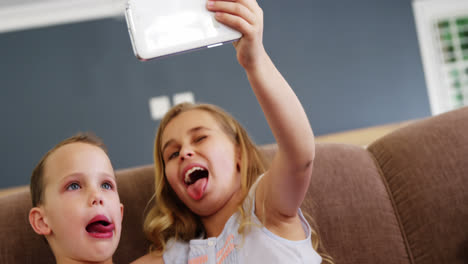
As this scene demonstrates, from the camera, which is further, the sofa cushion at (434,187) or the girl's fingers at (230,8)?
the sofa cushion at (434,187)

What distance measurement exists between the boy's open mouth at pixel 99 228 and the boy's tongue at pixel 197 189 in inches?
8.0

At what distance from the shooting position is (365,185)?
1208 mm

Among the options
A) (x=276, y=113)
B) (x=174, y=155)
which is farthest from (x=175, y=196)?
(x=276, y=113)

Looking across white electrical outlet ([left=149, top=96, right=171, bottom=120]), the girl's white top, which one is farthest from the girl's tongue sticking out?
white electrical outlet ([left=149, top=96, right=171, bottom=120])

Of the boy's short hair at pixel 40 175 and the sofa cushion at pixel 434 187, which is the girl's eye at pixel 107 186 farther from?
the sofa cushion at pixel 434 187

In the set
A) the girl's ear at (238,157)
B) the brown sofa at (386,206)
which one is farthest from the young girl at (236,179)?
the brown sofa at (386,206)

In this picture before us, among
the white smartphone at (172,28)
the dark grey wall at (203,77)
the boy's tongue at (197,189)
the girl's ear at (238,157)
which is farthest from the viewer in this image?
the dark grey wall at (203,77)

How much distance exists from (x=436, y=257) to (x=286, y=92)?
675 mm

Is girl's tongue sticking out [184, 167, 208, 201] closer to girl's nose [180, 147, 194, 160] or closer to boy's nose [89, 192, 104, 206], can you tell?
girl's nose [180, 147, 194, 160]

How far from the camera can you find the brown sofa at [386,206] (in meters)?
1.09

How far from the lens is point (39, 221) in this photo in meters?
1.01

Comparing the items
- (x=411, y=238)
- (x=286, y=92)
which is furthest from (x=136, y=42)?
(x=411, y=238)

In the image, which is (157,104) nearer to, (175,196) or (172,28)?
(175,196)

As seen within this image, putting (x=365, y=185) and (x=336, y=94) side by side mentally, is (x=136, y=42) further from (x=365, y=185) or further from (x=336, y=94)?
(x=336, y=94)
